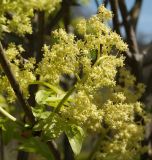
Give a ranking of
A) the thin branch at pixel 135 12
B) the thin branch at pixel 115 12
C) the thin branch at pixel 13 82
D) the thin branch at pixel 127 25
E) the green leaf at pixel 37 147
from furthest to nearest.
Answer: the thin branch at pixel 135 12 → the thin branch at pixel 127 25 → the thin branch at pixel 115 12 → the green leaf at pixel 37 147 → the thin branch at pixel 13 82

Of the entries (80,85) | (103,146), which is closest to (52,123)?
(80,85)

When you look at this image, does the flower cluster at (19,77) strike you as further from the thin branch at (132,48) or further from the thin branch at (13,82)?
the thin branch at (132,48)

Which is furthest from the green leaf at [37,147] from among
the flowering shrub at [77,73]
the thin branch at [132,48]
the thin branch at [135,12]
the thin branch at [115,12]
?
the thin branch at [135,12]

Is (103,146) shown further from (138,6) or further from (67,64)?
(138,6)

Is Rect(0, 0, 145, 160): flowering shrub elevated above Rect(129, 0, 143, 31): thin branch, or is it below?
below

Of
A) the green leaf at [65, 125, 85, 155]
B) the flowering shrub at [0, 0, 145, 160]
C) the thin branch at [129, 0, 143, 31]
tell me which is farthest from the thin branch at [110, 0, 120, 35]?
the green leaf at [65, 125, 85, 155]

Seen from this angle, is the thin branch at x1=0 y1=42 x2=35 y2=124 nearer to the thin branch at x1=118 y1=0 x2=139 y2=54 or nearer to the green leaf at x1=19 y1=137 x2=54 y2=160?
the green leaf at x1=19 y1=137 x2=54 y2=160
